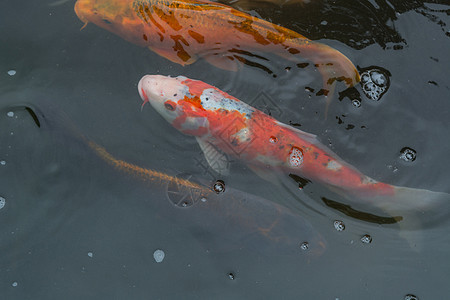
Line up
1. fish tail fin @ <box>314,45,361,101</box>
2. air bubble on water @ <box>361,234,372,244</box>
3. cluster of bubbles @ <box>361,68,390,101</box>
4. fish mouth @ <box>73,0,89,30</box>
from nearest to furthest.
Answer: air bubble on water @ <box>361,234,372,244</box>
fish tail fin @ <box>314,45,361,101</box>
cluster of bubbles @ <box>361,68,390,101</box>
fish mouth @ <box>73,0,89,30</box>

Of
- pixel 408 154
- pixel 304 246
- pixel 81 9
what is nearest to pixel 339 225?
pixel 304 246

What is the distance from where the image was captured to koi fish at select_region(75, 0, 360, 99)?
4168 millimetres

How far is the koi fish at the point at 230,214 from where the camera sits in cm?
379

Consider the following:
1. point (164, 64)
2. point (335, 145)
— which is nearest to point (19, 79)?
point (164, 64)

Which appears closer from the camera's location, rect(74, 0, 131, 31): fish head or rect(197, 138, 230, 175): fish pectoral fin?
rect(197, 138, 230, 175): fish pectoral fin

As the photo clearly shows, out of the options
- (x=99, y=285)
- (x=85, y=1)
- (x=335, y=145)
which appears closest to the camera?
(x=99, y=285)

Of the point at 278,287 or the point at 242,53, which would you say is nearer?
the point at 278,287

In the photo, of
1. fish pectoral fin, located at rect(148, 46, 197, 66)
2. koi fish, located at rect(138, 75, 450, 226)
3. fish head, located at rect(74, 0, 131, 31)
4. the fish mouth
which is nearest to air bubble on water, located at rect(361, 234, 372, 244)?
koi fish, located at rect(138, 75, 450, 226)

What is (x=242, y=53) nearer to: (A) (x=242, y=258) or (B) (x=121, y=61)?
(B) (x=121, y=61)

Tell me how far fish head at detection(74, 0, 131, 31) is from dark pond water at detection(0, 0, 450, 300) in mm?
125

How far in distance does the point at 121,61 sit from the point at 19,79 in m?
1.02

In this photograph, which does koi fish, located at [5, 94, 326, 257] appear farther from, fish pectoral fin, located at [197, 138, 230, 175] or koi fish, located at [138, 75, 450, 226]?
koi fish, located at [138, 75, 450, 226]

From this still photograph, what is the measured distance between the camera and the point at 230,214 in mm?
3834

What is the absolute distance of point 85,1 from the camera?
4.39m
